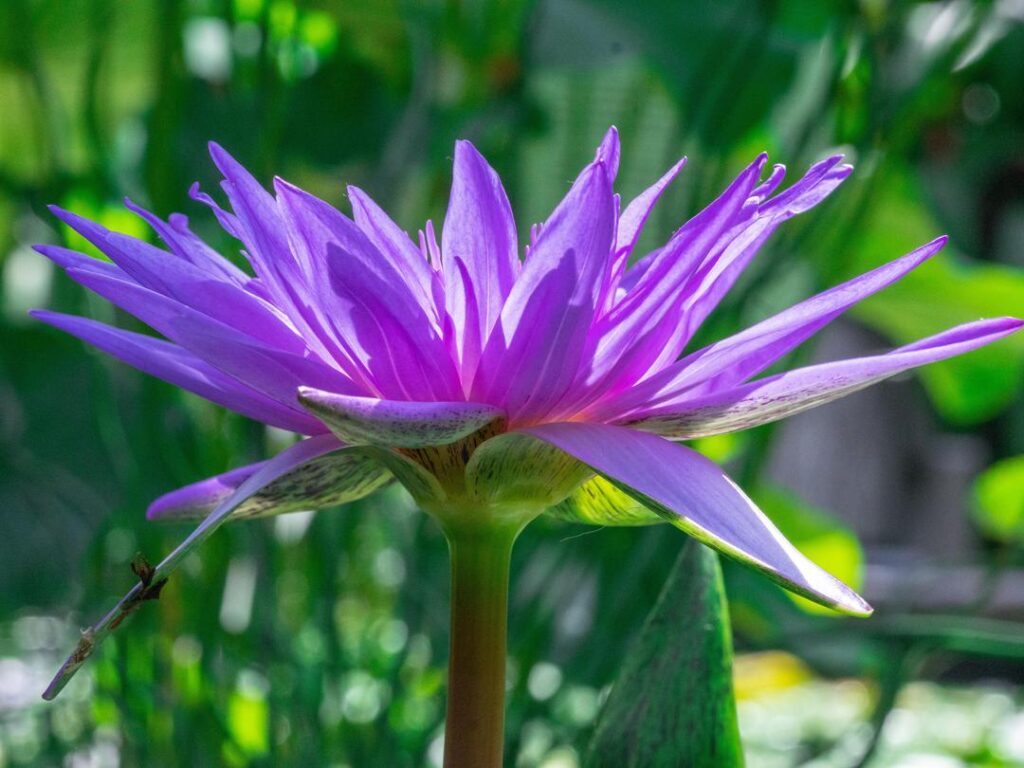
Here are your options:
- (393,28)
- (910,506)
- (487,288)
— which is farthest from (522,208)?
(910,506)

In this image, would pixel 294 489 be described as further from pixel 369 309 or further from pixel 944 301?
pixel 944 301

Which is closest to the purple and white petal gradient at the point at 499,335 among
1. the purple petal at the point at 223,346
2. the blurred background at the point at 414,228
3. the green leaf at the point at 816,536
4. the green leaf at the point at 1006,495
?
the purple petal at the point at 223,346

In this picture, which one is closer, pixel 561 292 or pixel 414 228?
pixel 561 292

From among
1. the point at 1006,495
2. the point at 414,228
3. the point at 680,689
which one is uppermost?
the point at 414,228

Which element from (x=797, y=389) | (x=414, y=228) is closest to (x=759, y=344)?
(x=797, y=389)

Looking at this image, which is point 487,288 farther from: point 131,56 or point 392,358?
point 131,56

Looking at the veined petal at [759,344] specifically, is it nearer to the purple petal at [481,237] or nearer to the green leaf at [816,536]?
the purple petal at [481,237]
